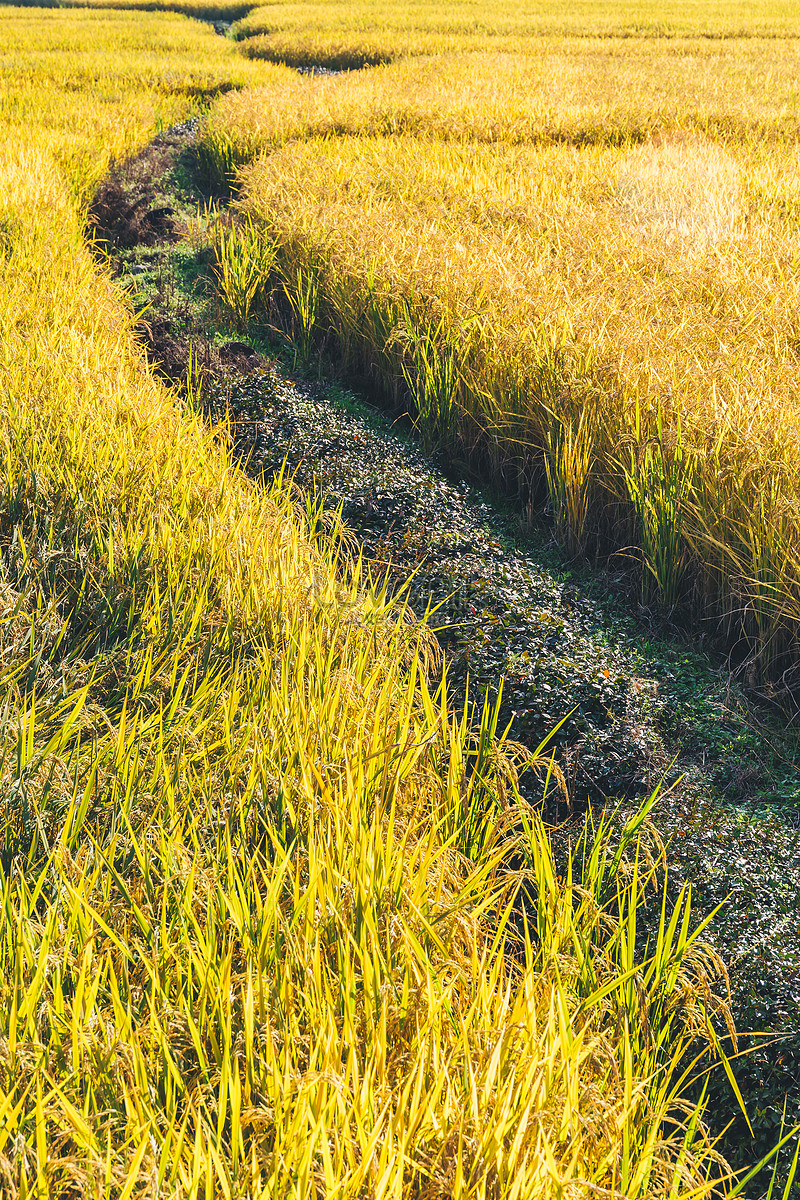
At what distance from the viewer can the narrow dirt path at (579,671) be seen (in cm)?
138

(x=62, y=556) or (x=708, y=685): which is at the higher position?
(x=62, y=556)

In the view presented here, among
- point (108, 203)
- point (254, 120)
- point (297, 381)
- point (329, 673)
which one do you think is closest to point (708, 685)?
point (329, 673)

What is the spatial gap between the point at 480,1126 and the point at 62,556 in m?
1.57

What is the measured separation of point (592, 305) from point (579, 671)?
1.72m

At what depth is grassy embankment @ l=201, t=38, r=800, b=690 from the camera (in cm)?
208

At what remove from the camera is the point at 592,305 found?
2.90 m

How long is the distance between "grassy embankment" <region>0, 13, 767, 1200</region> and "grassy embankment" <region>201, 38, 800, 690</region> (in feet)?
2.79

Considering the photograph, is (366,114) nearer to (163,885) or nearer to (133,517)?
(133,517)

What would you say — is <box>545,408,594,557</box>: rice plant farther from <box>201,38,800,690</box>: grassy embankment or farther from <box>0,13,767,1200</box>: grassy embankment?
<box>0,13,767,1200</box>: grassy embankment

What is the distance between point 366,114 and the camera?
6.92 metres

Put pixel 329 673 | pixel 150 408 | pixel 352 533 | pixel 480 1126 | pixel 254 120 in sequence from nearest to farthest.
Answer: pixel 480 1126 → pixel 329 673 → pixel 352 533 → pixel 150 408 → pixel 254 120

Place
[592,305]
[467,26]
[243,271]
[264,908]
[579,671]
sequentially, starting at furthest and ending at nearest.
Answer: [467,26], [243,271], [592,305], [579,671], [264,908]

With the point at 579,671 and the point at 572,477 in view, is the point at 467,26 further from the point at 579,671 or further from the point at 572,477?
the point at 579,671

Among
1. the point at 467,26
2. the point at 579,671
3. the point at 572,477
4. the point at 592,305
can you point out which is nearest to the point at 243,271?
the point at 592,305
